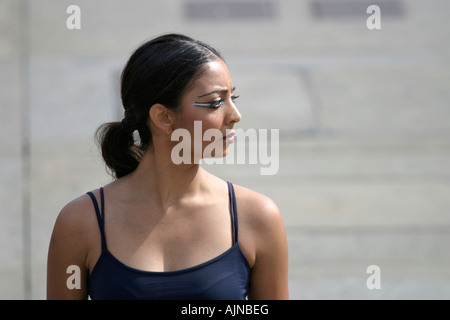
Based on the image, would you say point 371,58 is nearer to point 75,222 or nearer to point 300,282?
point 300,282

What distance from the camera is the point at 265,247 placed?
271cm

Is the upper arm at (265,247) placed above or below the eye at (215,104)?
below

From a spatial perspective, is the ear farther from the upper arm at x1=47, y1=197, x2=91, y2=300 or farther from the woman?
the upper arm at x1=47, y1=197, x2=91, y2=300

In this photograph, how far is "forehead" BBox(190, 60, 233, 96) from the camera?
2.62m

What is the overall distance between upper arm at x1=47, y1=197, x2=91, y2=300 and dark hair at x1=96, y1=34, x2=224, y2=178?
39cm

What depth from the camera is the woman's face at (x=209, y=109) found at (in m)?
2.60

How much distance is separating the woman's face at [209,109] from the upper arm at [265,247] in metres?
0.26

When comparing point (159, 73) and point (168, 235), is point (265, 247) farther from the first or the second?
point (159, 73)

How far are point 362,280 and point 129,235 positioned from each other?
3.64 meters

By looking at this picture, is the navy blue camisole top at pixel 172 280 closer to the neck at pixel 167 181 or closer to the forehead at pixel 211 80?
the neck at pixel 167 181
